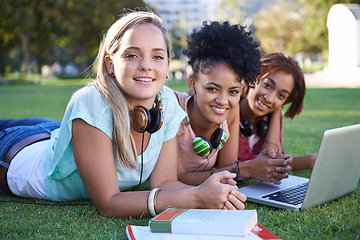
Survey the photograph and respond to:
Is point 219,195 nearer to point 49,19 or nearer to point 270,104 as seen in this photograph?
point 270,104

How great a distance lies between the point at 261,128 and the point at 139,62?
194 cm

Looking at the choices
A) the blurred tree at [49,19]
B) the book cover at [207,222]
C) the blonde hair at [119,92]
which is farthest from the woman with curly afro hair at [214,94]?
the blurred tree at [49,19]

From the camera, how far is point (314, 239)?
2096mm

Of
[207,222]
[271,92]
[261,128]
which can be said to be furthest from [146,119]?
[261,128]

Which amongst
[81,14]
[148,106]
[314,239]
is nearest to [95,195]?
[148,106]

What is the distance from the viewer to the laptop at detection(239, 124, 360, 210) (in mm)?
2227

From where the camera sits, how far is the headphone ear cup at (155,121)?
7.81 ft

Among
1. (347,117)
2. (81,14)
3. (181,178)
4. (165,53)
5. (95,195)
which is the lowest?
(347,117)

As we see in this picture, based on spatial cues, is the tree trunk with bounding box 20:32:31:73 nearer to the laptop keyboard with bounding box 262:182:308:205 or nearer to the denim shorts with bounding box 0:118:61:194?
the denim shorts with bounding box 0:118:61:194

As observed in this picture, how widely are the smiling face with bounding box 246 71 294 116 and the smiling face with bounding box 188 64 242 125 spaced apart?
2.35ft

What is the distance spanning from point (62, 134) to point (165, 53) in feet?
2.81

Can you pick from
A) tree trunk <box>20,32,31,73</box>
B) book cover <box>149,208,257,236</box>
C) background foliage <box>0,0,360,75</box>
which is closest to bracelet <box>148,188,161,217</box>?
book cover <box>149,208,257,236</box>

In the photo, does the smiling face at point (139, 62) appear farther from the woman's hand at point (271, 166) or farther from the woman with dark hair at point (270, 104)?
the woman with dark hair at point (270, 104)

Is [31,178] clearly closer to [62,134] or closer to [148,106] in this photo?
[62,134]
